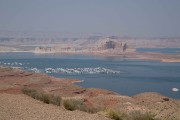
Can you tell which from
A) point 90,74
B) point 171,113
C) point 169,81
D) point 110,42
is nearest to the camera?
point 171,113

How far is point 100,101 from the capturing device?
26.9m

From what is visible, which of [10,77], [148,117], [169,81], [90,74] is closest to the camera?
[148,117]

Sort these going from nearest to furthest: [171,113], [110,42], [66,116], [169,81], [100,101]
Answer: [66,116]
[171,113]
[100,101]
[169,81]
[110,42]

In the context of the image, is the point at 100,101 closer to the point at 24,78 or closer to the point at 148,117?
the point at 148,117

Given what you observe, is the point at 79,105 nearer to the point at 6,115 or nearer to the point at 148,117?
the point at 148,117

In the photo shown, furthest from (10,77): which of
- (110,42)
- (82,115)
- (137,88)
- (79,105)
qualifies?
(110,42)

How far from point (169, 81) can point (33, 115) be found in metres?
53.4

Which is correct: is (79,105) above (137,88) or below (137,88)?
above

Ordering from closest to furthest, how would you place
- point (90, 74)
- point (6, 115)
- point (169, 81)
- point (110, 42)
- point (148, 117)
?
point (6, 115) → point (148, 117) → point (169, 81) → point (90, 74) → point (110, 42)

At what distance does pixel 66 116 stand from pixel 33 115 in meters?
1.12

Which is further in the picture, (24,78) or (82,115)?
(24,78)

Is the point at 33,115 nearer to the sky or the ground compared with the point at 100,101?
nearer to the sky

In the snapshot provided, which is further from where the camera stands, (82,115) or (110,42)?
(110,42)

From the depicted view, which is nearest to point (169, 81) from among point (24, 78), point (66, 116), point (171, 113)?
point (24, 78)
